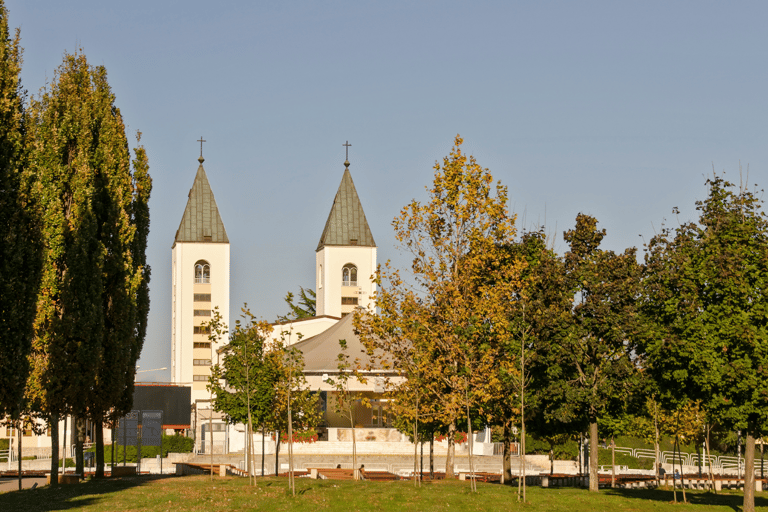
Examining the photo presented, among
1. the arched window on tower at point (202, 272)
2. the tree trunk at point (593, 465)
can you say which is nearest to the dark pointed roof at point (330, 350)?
the tree trunk at point (593, 465)

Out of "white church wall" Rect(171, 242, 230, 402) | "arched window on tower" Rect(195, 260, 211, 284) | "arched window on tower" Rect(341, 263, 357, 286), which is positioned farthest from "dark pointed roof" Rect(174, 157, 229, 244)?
"arched window on tower" Rect(341, 263, 357, 286)

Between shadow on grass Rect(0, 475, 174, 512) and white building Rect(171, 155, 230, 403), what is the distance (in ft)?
232

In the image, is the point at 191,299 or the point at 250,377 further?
the point at 191,299

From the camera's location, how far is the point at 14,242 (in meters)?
18.4

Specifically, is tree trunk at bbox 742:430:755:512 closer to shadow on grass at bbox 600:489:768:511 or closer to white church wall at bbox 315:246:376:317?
shadow on grass at bbox 600:489:768:511

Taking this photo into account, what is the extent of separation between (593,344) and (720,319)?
5784mm

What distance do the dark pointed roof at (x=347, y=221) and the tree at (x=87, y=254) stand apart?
66411mm

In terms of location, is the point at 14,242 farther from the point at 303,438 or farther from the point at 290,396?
the point at 303,438

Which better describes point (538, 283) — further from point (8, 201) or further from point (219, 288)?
point (219, 288)

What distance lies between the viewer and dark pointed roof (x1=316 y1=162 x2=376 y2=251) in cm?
9844

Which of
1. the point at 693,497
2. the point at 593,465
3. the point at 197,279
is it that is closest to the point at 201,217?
the point at 197,279

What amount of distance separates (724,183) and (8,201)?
740 inches

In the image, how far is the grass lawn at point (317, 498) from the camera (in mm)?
20203

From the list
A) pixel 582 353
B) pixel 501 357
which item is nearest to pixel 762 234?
pixel 582 353
